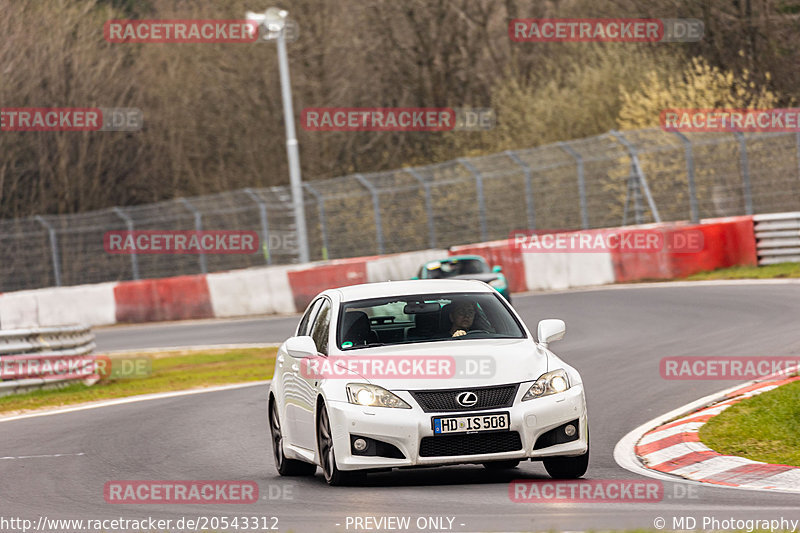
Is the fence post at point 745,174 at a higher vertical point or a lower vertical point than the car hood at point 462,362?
higher

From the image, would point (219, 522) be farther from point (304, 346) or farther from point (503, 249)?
point (503, 249)

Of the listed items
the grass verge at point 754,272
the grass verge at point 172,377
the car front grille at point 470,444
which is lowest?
the grass verge at point 172,377

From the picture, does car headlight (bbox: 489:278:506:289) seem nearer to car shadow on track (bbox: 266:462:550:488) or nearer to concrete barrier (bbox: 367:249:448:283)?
concrete barrier (bbox: 367:249:448:283)

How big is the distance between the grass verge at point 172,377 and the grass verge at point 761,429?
9300mm

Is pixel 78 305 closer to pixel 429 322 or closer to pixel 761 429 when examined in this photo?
pixel 429 322

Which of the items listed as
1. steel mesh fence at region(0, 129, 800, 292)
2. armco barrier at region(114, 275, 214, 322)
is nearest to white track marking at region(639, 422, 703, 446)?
steel mesh fence at region(0, 129, 800, 292)

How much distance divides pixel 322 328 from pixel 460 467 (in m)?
1.46

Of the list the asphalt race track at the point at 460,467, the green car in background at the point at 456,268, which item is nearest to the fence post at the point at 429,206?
the green car in background at the point at 456,268

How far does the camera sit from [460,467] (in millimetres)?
10539

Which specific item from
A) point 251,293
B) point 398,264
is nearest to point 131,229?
point 251,293

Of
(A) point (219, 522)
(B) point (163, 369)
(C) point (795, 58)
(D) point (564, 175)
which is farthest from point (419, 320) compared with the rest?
(C) point (795, 58)

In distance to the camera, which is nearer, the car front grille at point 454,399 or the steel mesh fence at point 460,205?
the car front grille at point 454,399

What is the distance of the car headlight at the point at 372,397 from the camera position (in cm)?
892

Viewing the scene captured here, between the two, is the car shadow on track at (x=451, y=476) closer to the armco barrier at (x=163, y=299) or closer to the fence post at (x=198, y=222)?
the armco barrier at (x=163, y=299)
